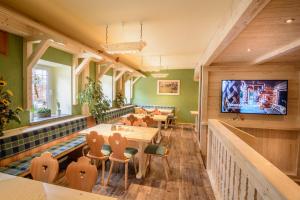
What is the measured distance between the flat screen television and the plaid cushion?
345 cm

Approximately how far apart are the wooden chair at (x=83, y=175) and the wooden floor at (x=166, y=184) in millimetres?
1086

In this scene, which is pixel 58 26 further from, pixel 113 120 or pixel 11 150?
pixel 113 120

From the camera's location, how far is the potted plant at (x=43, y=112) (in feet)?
11.0

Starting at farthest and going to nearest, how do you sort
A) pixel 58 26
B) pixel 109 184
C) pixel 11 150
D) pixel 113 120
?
pixel 113 120 < pixel 58 26 < pixel 109 184 < pixel 11 150

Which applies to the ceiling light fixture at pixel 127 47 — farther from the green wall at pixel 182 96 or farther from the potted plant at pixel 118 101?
the green wall at pixel 182 96

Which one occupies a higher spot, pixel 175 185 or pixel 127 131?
pixel 127 131

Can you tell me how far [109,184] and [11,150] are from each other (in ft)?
4.78

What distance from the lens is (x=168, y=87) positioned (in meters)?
8.16

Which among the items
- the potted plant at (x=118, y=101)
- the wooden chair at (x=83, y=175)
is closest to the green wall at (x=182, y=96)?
the potted plant at (x=118, y=101)

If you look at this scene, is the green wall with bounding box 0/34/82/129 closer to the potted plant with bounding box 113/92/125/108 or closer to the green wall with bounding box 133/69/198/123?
the potted plant with bounding box 113/92/125/108

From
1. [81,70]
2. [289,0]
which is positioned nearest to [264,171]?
[289,0]

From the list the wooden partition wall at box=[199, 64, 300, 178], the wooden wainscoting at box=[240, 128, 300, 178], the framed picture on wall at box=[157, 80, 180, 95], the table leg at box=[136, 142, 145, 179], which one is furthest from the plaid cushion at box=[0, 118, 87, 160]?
the framed picture on wall at box=[157, 80, 180, 95]

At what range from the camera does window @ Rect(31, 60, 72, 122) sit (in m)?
3.45

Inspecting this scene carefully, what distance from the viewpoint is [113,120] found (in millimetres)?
5402
